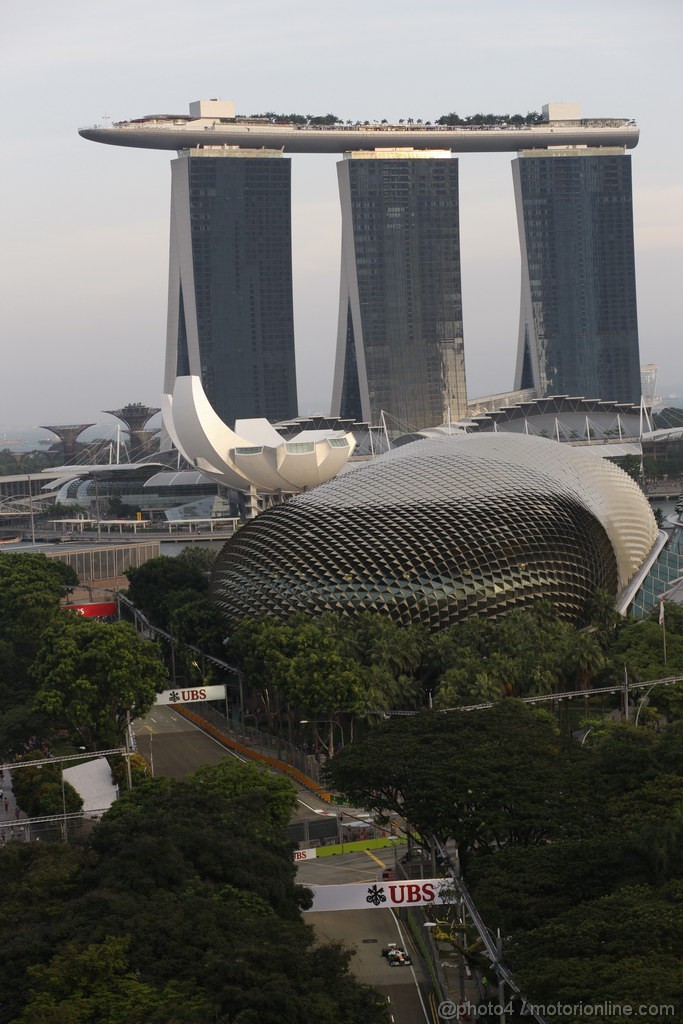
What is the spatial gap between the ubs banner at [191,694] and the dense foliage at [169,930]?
2071 centimetres

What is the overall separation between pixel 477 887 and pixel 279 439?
4024 inches

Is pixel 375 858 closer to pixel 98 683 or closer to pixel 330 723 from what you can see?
pixel 330 723

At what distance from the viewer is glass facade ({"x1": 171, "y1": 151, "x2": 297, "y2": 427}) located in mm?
194250

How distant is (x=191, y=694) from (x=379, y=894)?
26.0m

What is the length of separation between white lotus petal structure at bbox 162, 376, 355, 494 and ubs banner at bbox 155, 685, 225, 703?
58304 mm

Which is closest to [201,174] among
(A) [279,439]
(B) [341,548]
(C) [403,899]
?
(A) [279,439]

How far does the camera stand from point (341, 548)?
73.0m

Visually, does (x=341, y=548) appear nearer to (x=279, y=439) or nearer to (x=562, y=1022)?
(x=562, y=1022)

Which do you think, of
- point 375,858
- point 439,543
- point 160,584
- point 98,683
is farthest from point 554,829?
point 160,584

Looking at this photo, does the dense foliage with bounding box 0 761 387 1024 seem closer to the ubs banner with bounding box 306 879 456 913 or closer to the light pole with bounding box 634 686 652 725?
the ubs banner with bounding box 306 879 456 913

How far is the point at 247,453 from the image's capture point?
418ft

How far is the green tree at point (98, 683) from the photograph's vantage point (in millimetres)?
59531

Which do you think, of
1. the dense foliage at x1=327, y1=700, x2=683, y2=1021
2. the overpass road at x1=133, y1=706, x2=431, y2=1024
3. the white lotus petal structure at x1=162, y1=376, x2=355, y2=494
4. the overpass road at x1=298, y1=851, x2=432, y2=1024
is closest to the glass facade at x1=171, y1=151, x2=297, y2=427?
the white lotus petal structure at x1=162, y1=376, x2=355, y2=494

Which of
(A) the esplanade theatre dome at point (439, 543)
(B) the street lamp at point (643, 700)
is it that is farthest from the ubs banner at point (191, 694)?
(B) the street lamp at point (643, 700)
